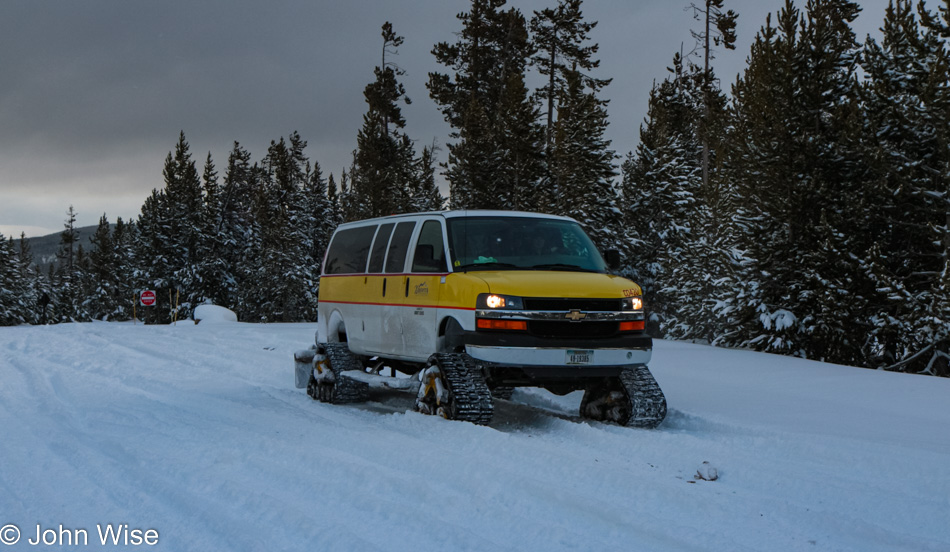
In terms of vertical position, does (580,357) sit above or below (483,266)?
below

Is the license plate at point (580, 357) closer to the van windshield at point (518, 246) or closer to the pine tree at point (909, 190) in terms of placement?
the van windshield at point (518, 246)

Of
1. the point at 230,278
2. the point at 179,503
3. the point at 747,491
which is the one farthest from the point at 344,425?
the point at 230,278

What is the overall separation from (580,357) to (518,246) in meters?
1.54

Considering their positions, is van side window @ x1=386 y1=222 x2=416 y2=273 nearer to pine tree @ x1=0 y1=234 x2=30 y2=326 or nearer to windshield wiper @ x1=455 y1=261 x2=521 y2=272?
windshield wiper @ x1=455 y1=261 x2=521 y2=272

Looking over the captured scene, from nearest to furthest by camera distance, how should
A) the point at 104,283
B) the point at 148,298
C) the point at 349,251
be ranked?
the point at 349,251 < the point at 148,298 < the point at 104,283

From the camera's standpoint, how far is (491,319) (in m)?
8.03

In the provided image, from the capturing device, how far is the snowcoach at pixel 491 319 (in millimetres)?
8031

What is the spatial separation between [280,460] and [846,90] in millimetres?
23225

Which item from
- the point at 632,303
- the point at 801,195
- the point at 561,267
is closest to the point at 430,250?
the point at 561,267

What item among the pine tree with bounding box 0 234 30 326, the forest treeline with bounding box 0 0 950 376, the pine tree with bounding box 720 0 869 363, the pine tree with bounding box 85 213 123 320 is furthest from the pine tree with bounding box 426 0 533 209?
the pine tree with bounding box 85 213 123 320

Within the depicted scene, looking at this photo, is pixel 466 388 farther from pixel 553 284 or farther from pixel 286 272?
pixel 286 272

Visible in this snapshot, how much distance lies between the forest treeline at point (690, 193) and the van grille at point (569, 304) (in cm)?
1496

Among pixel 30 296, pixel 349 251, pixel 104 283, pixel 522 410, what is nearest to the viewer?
pixel 522 410

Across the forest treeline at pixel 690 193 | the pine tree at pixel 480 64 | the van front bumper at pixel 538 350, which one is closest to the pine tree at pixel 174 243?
the forest treeline at pixel 690 193
